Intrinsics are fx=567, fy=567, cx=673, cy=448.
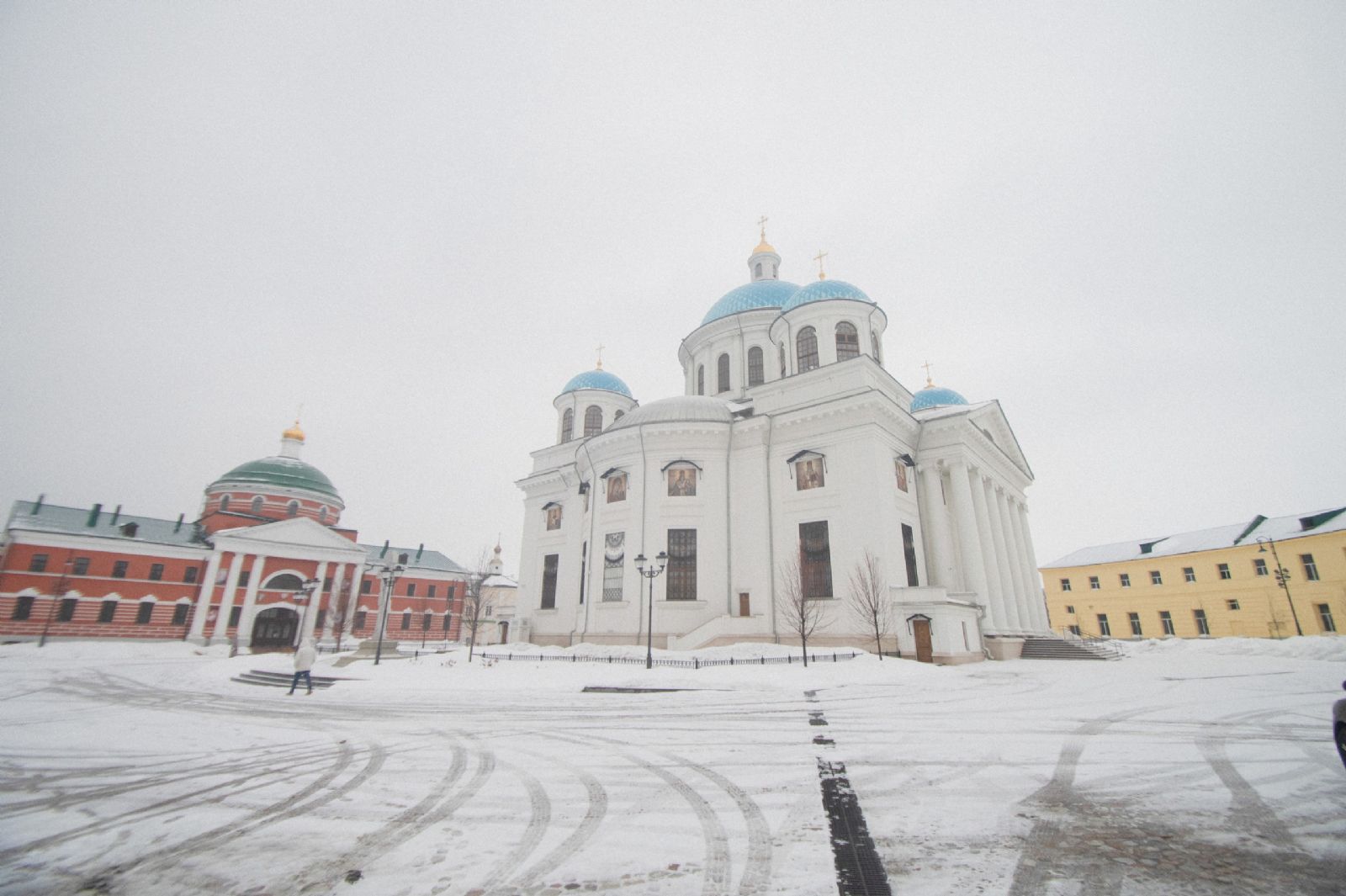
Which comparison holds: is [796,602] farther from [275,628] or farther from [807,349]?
[275,628]

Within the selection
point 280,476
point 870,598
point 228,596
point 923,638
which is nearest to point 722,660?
point 870,598

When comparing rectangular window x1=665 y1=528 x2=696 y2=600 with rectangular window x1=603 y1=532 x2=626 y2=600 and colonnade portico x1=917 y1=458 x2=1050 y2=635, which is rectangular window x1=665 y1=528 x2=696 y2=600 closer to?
rectangular window x1=603 y1=532 x2=626 y2=600

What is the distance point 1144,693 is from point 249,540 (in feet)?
162

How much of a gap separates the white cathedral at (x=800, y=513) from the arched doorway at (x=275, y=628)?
20.6 metres

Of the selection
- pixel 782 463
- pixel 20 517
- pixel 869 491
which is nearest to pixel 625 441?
pixel 782 463

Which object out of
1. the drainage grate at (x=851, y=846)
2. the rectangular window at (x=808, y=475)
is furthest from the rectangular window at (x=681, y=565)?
the drainage grate at (x=851, y=846)

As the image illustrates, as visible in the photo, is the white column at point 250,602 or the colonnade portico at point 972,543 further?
the white column at point 250,602

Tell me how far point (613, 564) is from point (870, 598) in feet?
39.4

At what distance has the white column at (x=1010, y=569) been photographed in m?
29.3

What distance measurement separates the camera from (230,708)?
1245cm

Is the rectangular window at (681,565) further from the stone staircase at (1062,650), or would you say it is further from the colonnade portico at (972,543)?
the stone staircase at (1062,650)

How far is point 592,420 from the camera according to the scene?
3828cm

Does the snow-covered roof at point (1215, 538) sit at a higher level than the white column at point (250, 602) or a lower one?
higher

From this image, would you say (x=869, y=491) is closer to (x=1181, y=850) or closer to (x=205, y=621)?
(x=1181, y=850)
